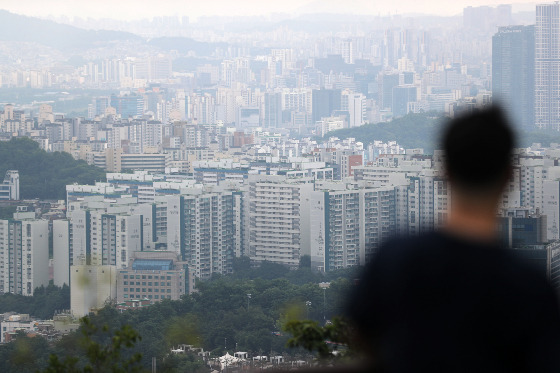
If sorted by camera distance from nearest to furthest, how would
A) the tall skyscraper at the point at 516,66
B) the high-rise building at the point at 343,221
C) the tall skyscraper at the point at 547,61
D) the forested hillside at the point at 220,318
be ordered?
the forested hillside at the point at 220,318 < the high-rise building at the point at 343,221 < the tall skyscraper at the point at 547,61 < the tall skyscraper at the point at 516,66

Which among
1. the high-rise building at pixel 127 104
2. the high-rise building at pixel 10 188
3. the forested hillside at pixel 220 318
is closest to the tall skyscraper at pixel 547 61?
the high-rise building at pixel 127 104

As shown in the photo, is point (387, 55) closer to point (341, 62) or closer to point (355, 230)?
point (341, 62)

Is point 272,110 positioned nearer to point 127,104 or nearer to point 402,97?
point 402,97

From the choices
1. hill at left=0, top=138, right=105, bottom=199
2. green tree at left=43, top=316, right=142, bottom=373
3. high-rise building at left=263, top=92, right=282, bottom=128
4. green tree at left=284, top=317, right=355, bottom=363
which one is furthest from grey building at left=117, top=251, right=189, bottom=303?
high-rise building at left=263, top=92, right=282, bottom=128

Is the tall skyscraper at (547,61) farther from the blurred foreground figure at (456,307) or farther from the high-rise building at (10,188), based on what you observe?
the blurred foreground figure at (456,307)

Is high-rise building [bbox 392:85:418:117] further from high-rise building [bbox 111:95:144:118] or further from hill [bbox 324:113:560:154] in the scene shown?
high-rise building [bbox 111:95:144:118]
